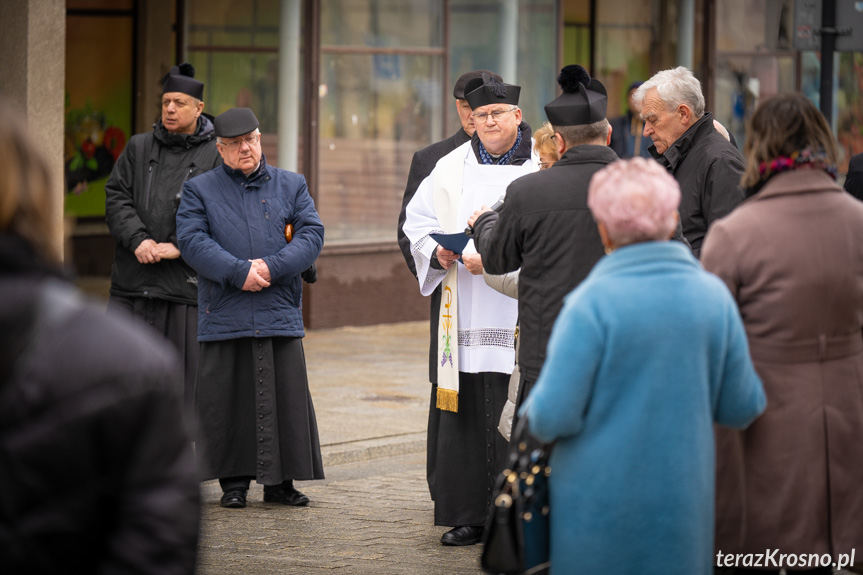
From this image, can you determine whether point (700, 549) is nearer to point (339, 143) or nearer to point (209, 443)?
point (209, 443)

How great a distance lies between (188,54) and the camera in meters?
14.8

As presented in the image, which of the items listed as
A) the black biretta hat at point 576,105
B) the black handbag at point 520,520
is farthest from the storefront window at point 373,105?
the black handbag at point 520,520

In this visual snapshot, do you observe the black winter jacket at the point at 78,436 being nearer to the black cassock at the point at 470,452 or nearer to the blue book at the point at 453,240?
the blue book at the point at 453,240

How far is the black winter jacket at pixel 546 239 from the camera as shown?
16.6 feet

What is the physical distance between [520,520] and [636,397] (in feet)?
1.58

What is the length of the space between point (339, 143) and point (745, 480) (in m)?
10.7

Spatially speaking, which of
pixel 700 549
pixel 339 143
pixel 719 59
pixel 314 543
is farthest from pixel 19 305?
pixel 719 59

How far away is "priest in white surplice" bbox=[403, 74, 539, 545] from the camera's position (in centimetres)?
659

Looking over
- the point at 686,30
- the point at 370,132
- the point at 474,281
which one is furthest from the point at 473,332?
the point at 686,30

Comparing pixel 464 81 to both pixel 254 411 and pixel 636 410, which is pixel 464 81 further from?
pixel 636 410

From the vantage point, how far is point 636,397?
3727 mm

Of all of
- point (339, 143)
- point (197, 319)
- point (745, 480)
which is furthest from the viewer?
point (339, 143)

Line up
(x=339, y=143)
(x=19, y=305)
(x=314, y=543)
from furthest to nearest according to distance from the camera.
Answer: (x=339, y=143)
(x=314, y=543)
(x=19, y=305)

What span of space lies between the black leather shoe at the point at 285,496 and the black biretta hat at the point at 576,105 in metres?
3.00
